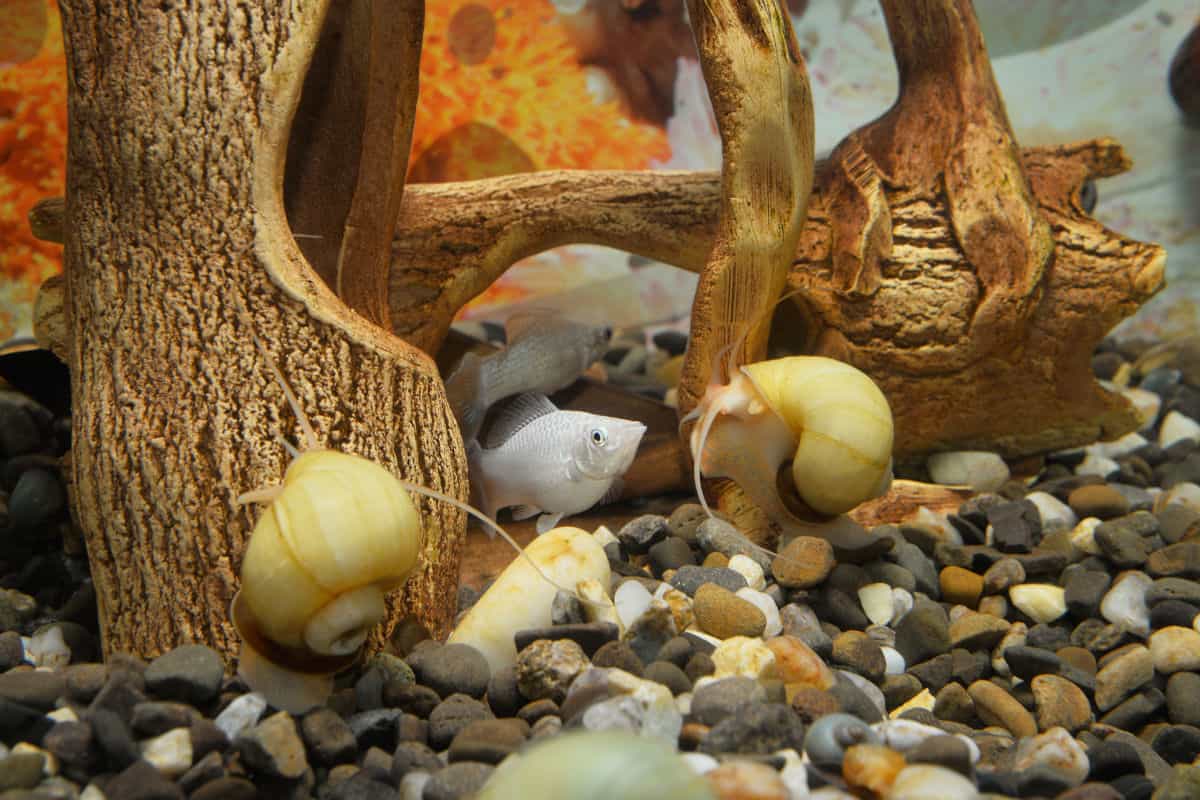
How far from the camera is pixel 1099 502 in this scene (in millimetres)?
3070

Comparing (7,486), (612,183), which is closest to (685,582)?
(612,183)

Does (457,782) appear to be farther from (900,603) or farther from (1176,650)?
(1176,650)

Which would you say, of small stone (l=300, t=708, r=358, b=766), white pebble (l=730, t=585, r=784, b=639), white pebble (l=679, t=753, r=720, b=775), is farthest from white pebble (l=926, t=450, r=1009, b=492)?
small stone (l=300, t=708, r=358, b=766)

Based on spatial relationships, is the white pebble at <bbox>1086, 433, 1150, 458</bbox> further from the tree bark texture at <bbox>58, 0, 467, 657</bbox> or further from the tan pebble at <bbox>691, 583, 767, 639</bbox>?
the tree bark texture at <bbox>58, 0, 467, 657</bbox>

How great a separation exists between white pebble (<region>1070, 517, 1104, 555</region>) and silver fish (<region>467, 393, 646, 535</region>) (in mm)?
1501

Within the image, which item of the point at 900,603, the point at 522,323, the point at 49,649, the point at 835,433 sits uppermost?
the point at 522,323

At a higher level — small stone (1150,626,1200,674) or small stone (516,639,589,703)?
small stone (516,639,589,703)

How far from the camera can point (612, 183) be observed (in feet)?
10.5

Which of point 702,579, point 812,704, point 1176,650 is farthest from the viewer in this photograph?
point 702,579

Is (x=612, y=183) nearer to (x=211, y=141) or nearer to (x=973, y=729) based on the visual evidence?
(x=211, y=141)

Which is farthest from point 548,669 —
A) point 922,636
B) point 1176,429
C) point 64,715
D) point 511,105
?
point 511,105

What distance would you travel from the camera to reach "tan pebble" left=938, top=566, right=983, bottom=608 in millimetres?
2578

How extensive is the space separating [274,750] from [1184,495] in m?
3.08

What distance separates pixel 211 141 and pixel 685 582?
1.55 metres
